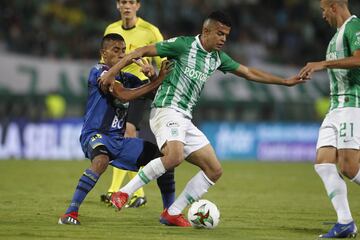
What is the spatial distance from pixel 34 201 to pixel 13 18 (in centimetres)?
1144

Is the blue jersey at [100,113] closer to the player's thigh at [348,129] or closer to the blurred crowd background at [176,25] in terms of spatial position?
the player's thigh at [348,129]

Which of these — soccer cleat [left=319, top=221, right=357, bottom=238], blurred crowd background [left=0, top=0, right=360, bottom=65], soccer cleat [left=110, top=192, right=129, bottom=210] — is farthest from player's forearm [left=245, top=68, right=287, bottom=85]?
blurred crowd background [left=0, top=0, right=360, bottom=65]

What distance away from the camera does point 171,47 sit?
846 cm

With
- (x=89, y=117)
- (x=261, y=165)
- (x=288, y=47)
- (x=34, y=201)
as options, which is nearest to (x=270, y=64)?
(x=288, y=47)

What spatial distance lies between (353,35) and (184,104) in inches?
72.6

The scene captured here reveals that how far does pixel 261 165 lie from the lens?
19453 mm

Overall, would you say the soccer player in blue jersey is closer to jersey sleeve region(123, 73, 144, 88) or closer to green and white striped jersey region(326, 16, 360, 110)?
jersey sleeve region(123, 73, 144, 88)

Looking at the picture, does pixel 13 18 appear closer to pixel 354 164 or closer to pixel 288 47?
pixel 288 47

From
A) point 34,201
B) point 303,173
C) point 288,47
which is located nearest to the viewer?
point 34,201

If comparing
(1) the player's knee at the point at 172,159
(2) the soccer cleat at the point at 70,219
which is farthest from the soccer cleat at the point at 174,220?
(2) the soccer cleat at the point at 70,219

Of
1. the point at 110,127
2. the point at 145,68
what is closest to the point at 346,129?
the point at 145,68

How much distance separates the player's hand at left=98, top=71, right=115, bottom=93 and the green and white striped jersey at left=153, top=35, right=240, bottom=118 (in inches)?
20.0

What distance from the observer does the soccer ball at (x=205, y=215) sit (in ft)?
27.4

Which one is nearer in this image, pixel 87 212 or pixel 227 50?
pixel 87 212
